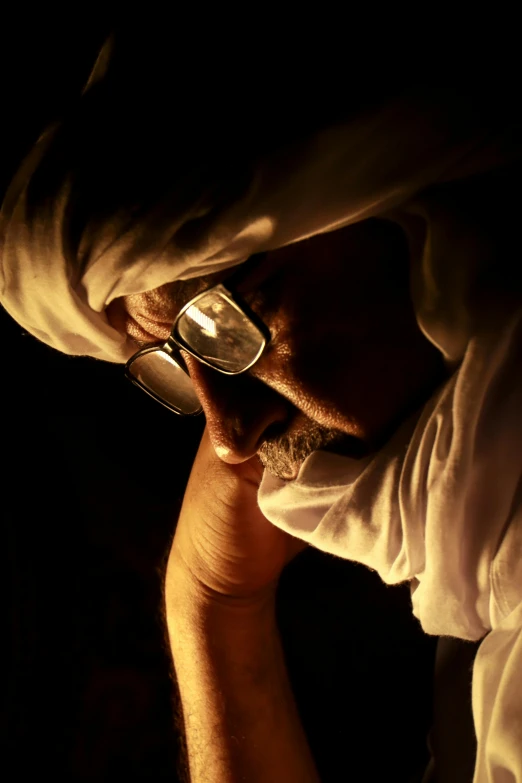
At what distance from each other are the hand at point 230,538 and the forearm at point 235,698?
49 mm

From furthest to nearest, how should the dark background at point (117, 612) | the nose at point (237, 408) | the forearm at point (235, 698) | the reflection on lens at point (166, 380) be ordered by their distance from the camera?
the dark background at point (117, 612) → the forearm at point (235, 698) → the reflection on lens at point (166, 380) → the nose at point (237, 408)

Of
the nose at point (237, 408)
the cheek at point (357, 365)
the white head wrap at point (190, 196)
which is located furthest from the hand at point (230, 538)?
the white head wrap at point (190, 196)

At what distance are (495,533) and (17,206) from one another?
0.67m

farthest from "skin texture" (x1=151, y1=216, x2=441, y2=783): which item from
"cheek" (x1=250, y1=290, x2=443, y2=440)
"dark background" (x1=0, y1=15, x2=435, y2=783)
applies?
"dark background" (x1=0, y1=15, x2=435, y2=783)

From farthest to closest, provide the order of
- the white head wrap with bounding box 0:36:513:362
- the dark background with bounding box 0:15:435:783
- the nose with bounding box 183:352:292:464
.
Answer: the dark background with bounding box 0:15:435:783 < the nose with bounding box 183:352:292:464 < the white head wrap with bounding box 0:36:513:362

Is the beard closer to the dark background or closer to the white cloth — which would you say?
the white cloth

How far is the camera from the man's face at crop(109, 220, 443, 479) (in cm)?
70

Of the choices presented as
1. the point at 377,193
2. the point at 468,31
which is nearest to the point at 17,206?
the point at 377,193

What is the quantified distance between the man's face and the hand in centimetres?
46

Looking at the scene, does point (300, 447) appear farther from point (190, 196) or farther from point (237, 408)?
point (190, 196)

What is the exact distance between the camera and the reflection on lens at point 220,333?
0.73m

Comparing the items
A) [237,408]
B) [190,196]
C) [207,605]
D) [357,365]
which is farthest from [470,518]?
[207,605]

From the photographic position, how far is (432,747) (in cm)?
114

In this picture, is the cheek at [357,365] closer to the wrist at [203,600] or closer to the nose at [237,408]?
the nose at [237,408]
